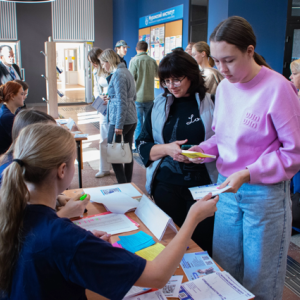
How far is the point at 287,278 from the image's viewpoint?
8.08ft

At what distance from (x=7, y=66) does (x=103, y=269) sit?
20.2 feet

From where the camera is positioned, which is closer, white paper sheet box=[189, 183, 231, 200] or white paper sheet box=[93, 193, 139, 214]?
white paper sheet box=[189, 183, 231, 200]

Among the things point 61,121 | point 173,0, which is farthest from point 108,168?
point 173,0

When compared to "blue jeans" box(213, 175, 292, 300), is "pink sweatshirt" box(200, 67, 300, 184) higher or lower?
higher

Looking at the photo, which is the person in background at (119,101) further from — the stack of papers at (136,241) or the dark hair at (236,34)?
the dark hair at (236,34)

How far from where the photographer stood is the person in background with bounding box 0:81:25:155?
3125mm

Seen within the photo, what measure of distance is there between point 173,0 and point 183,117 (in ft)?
25.8

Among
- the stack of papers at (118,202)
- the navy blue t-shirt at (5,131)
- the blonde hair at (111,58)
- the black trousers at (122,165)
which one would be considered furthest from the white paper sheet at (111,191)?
the blonde hair at (111,58)

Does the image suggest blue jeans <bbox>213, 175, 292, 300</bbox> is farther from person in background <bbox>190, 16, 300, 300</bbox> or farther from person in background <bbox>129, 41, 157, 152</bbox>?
person in background <bbox>129, 41, 157, 152</bbox>

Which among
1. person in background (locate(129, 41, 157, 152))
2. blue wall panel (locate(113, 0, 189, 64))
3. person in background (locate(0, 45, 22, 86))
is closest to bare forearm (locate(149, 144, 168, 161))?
person in background (locate(129, 41, 157, 152))

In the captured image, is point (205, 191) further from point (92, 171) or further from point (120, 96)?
point (92, 171)

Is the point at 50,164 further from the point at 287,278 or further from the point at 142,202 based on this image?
the point at 287,278

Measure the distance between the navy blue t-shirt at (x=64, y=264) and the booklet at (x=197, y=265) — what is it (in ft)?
1.49

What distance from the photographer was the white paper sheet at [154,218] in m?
1.58
